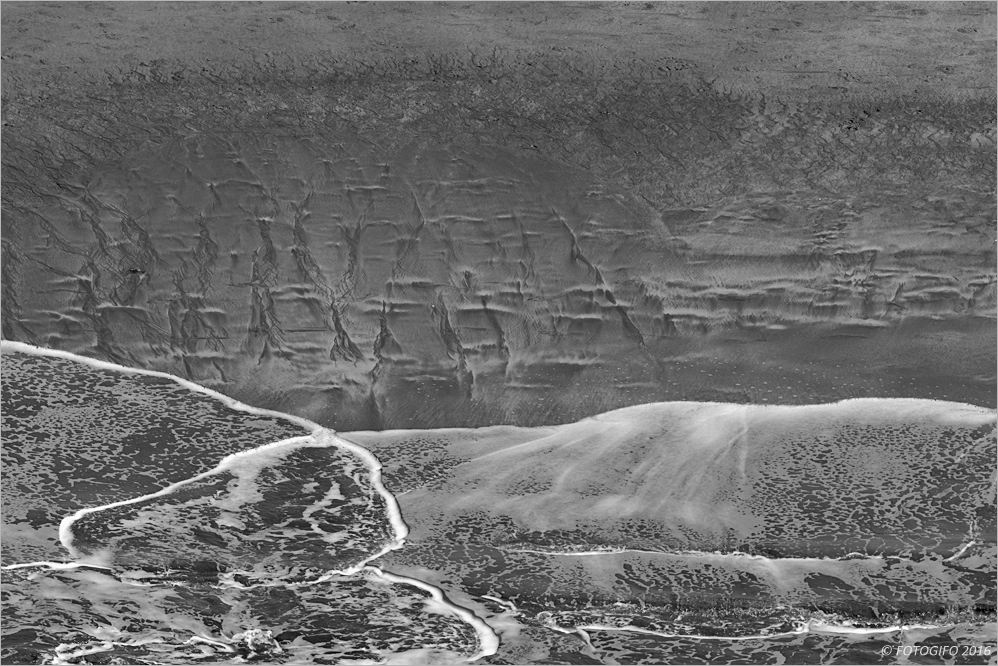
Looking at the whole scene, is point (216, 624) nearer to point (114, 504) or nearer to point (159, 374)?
point (114, 504)

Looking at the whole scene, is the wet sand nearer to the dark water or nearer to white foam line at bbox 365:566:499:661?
the dark water

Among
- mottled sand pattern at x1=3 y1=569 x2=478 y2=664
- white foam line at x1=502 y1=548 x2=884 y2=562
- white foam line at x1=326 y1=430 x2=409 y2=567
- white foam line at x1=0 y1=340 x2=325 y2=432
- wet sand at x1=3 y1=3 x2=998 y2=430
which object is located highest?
wet sand at x1=3 y1=3 x2=998 y2=430

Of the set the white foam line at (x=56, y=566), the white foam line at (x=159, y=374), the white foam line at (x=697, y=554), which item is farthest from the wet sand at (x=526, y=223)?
the white foam line at (x=56, y=566)

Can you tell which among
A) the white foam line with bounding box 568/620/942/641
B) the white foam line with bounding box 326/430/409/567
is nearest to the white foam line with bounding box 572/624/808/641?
the white foam line with bounding box 568/620/942/641

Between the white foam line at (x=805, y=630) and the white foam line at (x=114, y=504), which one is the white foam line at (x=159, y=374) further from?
the white foam line at (x=805, y=630)

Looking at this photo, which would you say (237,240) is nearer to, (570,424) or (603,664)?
(570,424)

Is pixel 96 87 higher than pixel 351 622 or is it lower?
higher


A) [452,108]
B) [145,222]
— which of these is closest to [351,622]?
[145,222]

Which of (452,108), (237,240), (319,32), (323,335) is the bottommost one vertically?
(323,335)
